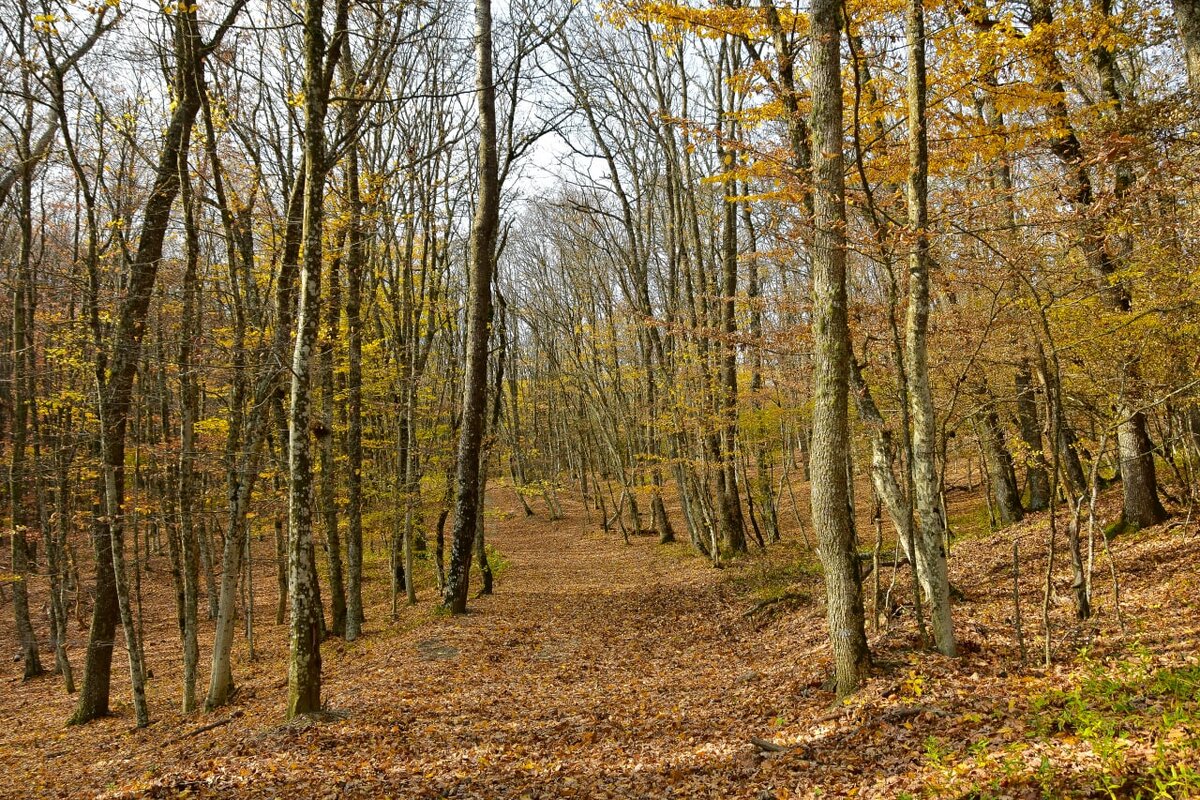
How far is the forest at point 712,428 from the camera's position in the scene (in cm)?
561

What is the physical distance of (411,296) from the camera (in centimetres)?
1580

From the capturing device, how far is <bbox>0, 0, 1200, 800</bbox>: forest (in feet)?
18.4

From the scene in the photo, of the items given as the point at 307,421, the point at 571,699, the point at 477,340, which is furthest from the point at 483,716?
the point at 477,340

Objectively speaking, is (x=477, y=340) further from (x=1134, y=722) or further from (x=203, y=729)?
(x=1134, y=722)

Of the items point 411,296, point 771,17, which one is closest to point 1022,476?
point 771,17

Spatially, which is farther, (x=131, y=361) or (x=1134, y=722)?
(x=131, y=361)

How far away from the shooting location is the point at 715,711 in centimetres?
669

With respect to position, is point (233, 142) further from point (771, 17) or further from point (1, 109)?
point (771, 17)

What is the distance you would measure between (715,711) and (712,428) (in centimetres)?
869

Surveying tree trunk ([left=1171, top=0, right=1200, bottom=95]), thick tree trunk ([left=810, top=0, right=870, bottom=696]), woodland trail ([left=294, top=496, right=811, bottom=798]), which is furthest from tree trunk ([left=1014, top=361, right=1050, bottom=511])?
woodland trail ([left=294, top=496, right=811, bottom=798])

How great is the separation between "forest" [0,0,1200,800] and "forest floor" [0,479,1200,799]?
2.0 inches

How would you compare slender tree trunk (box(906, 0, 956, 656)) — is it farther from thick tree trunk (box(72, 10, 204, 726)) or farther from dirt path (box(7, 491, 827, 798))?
thick tree trunk (box(72, 10, 204, 726))

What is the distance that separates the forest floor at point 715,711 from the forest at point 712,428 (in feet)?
0.16

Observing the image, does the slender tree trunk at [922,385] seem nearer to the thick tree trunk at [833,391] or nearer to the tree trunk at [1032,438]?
the thick tree trunk at [833,391]
